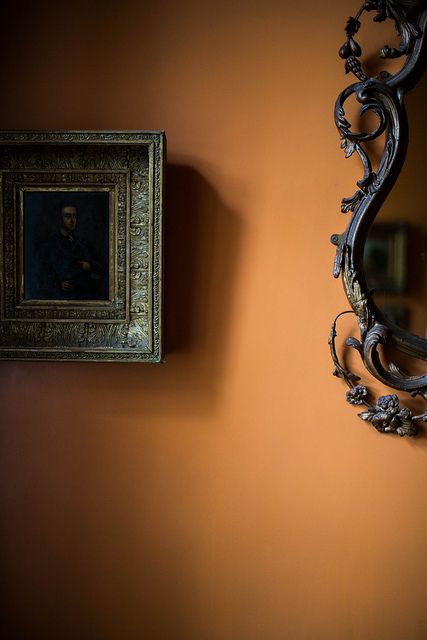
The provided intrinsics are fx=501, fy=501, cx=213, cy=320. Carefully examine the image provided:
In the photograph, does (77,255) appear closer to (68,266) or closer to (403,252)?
(68,266)

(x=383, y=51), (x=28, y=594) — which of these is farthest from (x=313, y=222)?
(x=28, y=594)

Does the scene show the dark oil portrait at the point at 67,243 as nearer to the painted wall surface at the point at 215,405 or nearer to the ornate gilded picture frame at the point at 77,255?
the ornate gilded picture frame at the point at 77,255

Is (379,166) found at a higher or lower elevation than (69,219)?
higher

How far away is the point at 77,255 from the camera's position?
1738 millimetres

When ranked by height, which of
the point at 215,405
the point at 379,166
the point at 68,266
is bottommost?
the point at 215,405

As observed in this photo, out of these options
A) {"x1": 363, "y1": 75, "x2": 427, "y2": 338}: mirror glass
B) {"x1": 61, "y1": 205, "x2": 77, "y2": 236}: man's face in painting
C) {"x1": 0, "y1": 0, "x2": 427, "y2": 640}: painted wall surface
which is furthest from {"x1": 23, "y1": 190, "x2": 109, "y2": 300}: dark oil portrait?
{"x1": 363, "y1": 75, "x2": 427, "y2": 338}: mirror glass

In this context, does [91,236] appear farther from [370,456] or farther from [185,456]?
[370,456]

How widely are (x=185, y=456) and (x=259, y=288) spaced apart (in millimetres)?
671

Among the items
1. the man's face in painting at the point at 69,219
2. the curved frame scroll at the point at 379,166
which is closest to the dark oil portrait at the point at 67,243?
the man's face in painting at the point at 69,219

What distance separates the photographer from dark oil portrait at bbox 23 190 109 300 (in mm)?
1734

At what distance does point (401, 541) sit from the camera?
1.81 metres

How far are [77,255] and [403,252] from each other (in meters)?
1.13

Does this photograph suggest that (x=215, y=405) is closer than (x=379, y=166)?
No

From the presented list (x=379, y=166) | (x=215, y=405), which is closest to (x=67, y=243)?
(x=215, y=405)
